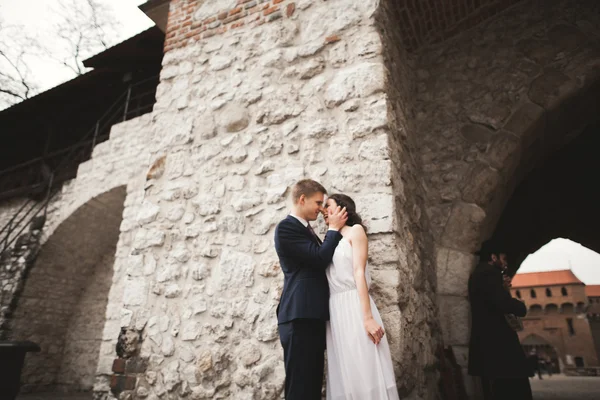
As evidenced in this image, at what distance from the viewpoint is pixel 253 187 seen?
2686mm

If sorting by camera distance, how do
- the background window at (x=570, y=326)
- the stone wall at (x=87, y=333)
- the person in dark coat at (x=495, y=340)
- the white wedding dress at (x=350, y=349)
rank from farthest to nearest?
the background window at (x=570, y=326) → the stone wall at (x=87, y=333) → the person in dark coat at (x=495, y=340) → the white wedding dress at (x=350, y=349)

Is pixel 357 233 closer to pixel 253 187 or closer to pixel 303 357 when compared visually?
pixel 303 357

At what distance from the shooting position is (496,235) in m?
5.32

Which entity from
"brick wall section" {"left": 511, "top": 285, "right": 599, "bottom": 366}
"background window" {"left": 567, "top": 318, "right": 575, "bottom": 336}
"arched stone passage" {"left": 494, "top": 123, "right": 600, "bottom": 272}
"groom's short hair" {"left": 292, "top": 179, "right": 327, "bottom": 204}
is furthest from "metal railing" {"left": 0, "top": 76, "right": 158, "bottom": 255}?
"background window" {"left": 567, "top": 318, "right": 575, "bottom": 336}

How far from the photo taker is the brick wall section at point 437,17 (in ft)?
10.5

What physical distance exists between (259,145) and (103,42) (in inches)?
388

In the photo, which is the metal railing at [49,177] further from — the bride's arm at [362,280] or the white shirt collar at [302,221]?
the bride's arm at [362,280]

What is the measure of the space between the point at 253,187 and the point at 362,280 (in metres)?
1.29

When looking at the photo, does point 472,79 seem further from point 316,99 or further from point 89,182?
point 89,182

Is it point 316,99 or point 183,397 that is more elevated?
point 316,99

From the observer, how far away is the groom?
5.32 feet

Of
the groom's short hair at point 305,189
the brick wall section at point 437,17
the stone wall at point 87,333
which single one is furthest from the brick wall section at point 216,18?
the stone wall at point 87,333

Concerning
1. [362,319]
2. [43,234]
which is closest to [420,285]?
[362,319]

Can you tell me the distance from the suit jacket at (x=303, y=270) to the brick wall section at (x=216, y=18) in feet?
7.09
